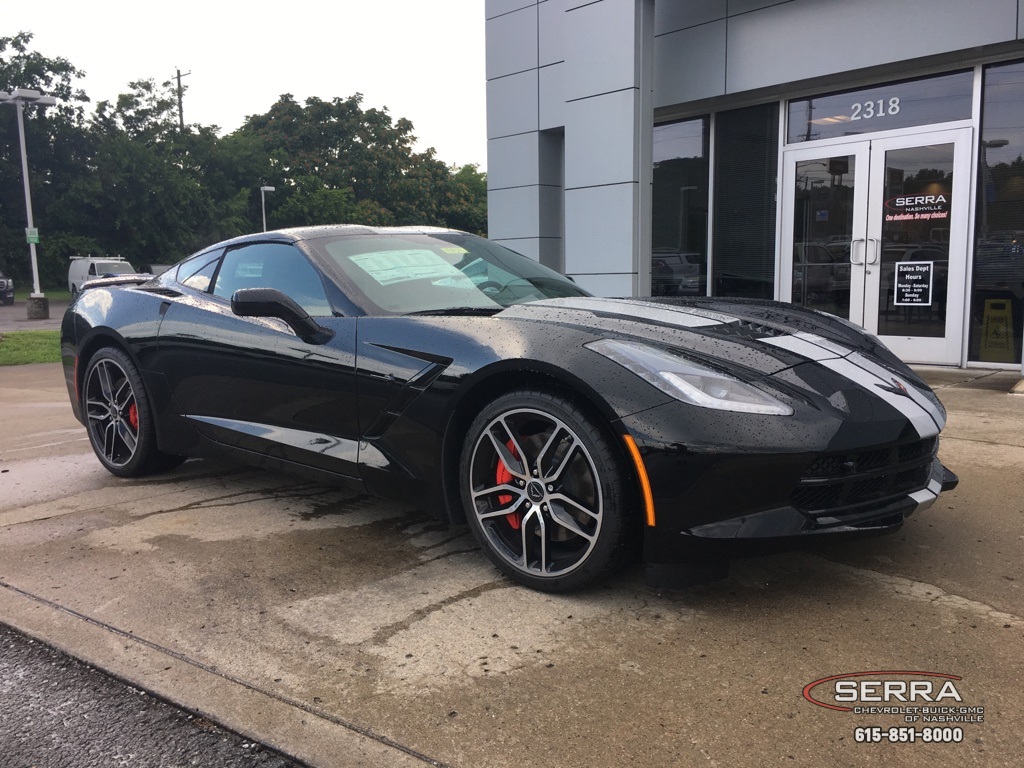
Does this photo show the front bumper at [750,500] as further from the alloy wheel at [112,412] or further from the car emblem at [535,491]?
the alloy wheel at [112,412]

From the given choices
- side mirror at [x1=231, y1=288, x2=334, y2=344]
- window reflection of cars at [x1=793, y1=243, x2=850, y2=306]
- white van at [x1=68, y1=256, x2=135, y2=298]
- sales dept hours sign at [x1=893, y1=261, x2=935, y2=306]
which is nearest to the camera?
side mirror at [x1=231, y1=288, x2=334, y2=344]

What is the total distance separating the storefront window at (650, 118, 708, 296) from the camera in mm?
9688

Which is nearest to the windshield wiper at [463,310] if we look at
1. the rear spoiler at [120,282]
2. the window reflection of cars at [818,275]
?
the rear spoiler at [120,282]

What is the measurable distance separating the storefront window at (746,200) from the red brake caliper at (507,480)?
7.13 m

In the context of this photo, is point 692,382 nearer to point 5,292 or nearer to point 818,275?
point 818,275

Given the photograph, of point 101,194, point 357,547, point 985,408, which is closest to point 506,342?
point 357,547

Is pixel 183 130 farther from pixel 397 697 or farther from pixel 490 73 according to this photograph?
pixel 397 697

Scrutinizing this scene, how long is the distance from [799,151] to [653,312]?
6.62 m

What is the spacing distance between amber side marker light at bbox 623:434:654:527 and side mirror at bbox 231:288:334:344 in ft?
4.56

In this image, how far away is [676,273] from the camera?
32.8ft

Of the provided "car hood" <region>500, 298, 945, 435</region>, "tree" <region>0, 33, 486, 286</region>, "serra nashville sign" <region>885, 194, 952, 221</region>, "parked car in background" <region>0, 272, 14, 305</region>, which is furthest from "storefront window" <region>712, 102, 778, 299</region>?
"tree" <region>0, 33, 486, 286</region>

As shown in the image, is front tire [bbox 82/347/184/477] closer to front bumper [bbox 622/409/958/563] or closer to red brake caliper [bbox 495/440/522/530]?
red brake caliper [bbox 495/440/522/530]

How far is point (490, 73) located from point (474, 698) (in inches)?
404

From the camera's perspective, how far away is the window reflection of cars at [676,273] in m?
9.78
